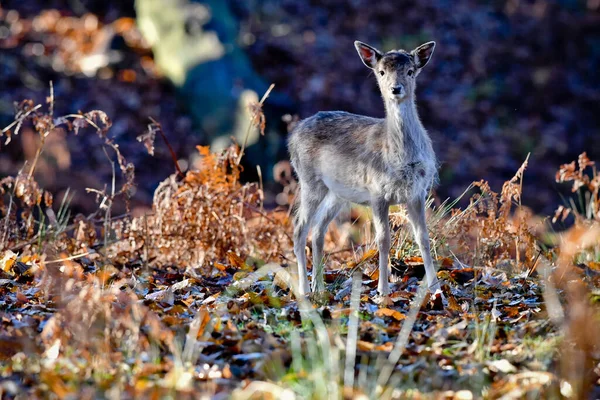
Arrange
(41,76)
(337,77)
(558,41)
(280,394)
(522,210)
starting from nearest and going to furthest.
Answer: (280,394) → (522,210) → (41,76) → (337,77) → (558,41)

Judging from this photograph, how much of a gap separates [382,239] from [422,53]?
165 centimetres

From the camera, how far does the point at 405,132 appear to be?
22.9ft

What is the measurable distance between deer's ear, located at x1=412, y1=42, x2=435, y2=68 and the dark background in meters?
5.36

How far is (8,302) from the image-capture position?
632 cm

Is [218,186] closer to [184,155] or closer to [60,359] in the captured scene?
[60,359]

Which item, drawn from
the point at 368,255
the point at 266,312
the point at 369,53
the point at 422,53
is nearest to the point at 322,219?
the point at 368,255

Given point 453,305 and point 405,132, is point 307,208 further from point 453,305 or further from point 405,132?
point 453,305

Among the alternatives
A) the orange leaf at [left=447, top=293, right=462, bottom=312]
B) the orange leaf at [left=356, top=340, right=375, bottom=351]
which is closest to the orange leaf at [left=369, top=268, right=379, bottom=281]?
the orange leaf at [left=447, top=293, right=462, bottom=312]

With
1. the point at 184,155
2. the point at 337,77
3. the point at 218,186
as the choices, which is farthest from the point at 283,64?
the point at 218,186

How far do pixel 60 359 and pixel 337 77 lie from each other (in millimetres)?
11535

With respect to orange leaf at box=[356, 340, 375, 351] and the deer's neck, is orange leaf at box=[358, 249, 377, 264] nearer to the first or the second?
the deer's neck

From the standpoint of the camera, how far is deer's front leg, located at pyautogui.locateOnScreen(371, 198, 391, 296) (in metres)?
6.65

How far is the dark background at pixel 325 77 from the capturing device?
539 inches

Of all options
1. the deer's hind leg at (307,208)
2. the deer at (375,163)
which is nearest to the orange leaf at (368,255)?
the deer at (375,163)
